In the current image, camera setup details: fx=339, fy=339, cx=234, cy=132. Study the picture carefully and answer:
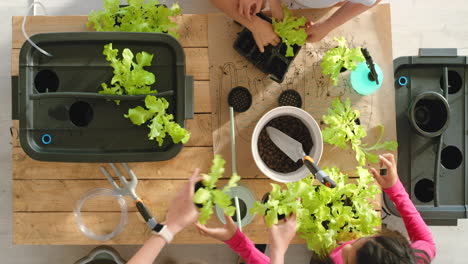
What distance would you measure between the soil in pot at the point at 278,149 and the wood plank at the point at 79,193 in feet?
0.36

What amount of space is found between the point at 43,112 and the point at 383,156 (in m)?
1.05

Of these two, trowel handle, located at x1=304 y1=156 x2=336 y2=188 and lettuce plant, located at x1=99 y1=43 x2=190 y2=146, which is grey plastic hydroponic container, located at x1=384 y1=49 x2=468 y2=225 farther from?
lettuce plant, located at x1=99 y1=43 x2=190 y2=146

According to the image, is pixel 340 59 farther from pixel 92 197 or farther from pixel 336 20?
pixel 92 197

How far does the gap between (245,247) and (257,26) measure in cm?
68

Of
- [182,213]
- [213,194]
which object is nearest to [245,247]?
[182,213]

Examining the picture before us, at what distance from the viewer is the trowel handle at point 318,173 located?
2.98 feet

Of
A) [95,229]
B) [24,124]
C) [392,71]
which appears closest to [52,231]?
[95,229]

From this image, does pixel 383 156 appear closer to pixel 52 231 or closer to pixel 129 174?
pixel 129 174

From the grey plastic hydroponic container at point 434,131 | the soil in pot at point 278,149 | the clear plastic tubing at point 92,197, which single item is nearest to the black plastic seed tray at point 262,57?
the soil in pot at point 278,149

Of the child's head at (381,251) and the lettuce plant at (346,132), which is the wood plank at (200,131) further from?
the child's head at (381,251)

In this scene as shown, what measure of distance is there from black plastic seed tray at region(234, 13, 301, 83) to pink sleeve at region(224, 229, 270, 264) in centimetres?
51

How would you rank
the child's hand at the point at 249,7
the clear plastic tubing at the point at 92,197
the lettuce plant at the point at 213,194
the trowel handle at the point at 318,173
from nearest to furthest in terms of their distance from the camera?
the lettuce plant at the point at 213,194, the trowel handle at the point at 318,173, the child's hand at the point at 249,7, the clear plastic tubing at the point at 92,197

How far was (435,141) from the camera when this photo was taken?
1.18 metres

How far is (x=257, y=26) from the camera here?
103cm
